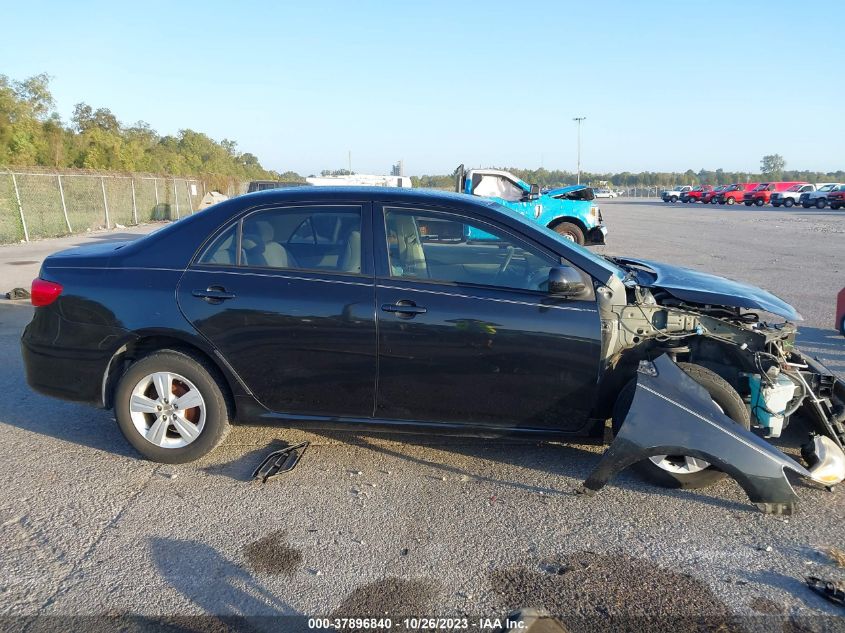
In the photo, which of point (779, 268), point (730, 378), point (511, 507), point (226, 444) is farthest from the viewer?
point (779, 268)

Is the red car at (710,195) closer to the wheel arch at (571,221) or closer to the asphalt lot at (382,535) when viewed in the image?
the wheel arch at (571,221)

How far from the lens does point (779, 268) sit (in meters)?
13.6

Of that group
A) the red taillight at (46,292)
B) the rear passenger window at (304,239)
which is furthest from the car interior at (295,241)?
the red taillight at (46,292)

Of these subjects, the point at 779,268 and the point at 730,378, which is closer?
the point at 730,378

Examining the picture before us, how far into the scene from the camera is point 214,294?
410cm

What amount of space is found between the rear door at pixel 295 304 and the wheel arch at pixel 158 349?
2.5 inches

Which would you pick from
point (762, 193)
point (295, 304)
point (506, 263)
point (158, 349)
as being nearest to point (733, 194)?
point (762, 193)

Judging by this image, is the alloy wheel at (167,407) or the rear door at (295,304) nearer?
the rear door at (295,304)

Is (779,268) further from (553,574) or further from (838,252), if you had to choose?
(553,574)

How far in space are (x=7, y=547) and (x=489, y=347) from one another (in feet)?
8.90

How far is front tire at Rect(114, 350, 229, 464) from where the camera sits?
414cm

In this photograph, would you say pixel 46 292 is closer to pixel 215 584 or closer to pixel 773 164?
pixel 215 584

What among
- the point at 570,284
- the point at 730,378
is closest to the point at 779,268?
the point at 730,378

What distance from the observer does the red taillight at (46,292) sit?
4309mm
